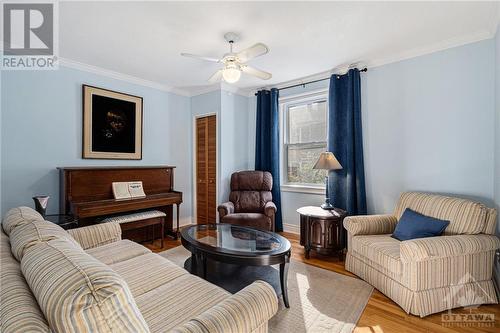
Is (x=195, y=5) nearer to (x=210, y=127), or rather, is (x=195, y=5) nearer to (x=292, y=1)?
(x=292, y=1)

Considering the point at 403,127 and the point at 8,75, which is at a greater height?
the point at 8,75

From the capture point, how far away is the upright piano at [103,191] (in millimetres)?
3018

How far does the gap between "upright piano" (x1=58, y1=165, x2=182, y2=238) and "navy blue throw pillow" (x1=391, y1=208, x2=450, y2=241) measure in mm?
2952

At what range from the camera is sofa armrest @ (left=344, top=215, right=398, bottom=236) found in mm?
2631

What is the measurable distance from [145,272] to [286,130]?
329 cm

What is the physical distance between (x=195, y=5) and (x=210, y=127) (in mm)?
2466

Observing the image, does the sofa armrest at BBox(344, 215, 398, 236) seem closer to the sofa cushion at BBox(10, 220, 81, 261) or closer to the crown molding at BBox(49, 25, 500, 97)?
the crown molding at BBox(49, 25, 500, 97)

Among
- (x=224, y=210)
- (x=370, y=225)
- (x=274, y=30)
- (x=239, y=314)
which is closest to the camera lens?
(x=239, y=314)

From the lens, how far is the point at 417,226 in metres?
2.36

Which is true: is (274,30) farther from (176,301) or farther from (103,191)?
(103,191)

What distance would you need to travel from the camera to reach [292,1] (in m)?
2.06

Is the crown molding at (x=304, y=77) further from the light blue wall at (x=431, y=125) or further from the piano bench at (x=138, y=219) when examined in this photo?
the piano bench at (x=138, y=219)

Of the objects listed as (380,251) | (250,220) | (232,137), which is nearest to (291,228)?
(250,220)

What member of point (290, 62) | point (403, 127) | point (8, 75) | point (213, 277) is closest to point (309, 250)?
point (213, 277)
